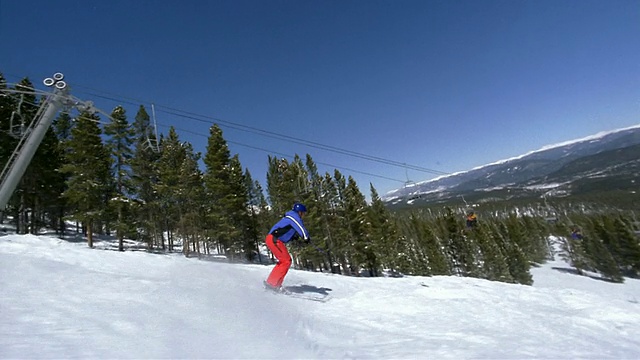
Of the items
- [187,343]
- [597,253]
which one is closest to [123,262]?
[187,343]

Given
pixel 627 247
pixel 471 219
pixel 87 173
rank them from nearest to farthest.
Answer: pixel 87 173 → pixel 471 219 → pixel 627 247

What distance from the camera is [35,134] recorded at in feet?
40.3

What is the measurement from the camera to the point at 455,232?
5297 cm

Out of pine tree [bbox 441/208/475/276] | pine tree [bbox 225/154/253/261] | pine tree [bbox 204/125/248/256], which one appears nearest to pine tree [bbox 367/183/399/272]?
pine tree [bbox 441/208/475/276]

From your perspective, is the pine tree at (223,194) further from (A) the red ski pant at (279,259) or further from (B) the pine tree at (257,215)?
(A) the red ski pant at (279,259)

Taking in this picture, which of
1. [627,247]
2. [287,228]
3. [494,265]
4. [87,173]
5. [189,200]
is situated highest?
[87,173]

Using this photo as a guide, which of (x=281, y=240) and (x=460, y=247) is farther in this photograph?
(x=460, y=247)

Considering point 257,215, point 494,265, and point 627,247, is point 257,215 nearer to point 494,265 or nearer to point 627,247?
point 494,265

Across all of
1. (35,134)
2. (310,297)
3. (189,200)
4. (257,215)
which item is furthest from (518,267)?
(35,134)

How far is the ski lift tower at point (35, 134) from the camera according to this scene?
1195 cm

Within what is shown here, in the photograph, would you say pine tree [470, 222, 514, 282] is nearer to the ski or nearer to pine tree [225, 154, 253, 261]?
pine tree [225, 154, 253, 261]

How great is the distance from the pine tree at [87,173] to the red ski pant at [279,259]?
2164 cm

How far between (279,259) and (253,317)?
280cm

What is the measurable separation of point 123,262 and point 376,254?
33.8 m
